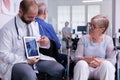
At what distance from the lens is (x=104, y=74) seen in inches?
75.7

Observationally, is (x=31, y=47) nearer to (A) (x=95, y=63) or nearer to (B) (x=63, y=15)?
(A) (x=95, y=63)

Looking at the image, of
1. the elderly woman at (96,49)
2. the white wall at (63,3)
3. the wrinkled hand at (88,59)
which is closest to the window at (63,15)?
the white wall at (63,3)

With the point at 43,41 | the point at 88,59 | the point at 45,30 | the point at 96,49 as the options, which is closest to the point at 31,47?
the point at 43,41

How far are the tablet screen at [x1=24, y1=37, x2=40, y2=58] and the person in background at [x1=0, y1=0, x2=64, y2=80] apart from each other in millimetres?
36

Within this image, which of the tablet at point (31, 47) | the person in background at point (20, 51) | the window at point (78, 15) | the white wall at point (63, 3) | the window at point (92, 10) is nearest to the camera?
the person in background at point (20, 51)

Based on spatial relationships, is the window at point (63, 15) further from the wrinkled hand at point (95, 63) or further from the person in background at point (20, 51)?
the person in background at point (20, 51)

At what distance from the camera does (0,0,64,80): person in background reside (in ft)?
5.77

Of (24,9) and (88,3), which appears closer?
(24,9)

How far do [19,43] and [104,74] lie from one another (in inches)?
31.1

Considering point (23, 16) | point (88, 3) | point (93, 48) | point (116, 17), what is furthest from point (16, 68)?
point (88, 3)

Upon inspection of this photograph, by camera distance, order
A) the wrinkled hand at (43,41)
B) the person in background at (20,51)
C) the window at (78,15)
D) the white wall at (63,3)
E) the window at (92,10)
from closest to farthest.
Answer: the person in background at (20,51)
the wrinkled hand at (43,41)
the white wall at (63,3)
the window at (92,10)
the window at (78,15)

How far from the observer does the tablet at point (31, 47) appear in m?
1.87

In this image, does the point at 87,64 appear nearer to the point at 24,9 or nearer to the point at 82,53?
the point at 82,53

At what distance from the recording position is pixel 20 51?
188 centimetres
